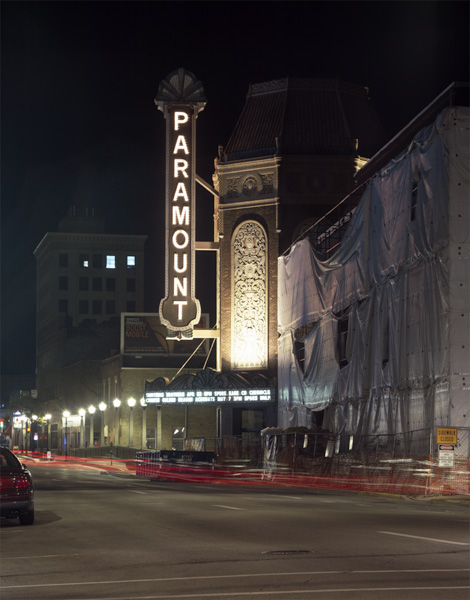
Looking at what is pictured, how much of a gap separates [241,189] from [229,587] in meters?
50.4

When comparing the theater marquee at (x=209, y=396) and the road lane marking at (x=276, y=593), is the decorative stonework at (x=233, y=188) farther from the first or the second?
the road lane marking at (x=276, y=593)

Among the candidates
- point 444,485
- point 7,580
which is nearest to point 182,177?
point 444,485

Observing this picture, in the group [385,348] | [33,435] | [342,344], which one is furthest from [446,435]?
[33,435]

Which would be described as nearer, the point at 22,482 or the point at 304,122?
the point at 22,482

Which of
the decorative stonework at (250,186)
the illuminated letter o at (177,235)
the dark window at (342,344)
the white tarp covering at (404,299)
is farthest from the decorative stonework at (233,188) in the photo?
the dark window at (342,344)

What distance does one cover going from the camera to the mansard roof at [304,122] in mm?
59562

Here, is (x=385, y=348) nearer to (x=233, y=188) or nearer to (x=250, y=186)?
(x=250, y=186)

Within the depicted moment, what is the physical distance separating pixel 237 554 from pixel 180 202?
145 feet

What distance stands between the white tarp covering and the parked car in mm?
15862

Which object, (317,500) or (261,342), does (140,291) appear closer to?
(261,342)

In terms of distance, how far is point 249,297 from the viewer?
2345 inches

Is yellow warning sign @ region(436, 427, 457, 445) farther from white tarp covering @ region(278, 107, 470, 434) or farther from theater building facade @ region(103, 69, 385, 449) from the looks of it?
theater building facade @ region(103, 69, 385, 449)

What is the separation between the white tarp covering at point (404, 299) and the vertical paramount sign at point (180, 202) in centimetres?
1073

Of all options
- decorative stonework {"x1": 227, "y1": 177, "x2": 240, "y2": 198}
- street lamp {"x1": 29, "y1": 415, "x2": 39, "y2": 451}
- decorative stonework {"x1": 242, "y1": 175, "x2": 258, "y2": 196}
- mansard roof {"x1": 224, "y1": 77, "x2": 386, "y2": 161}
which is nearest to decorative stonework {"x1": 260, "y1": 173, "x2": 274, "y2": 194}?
decorative stonework {"x1": 242, "y1": 175, "x2": 258, "y2": 196}
